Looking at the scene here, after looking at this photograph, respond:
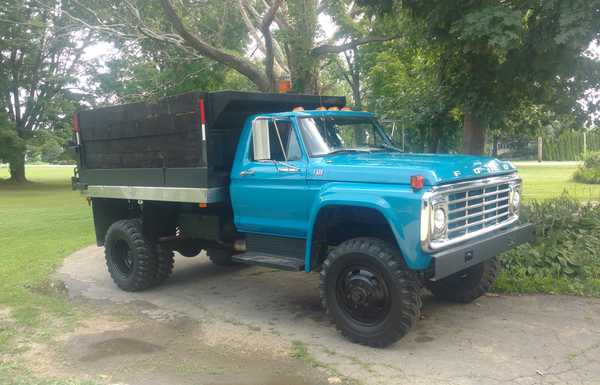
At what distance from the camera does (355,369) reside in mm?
4656

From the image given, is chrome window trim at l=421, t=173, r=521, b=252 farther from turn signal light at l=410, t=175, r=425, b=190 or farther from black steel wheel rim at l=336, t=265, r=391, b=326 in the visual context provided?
black steel wheel rim at l=336, t=265, r=391, b=326

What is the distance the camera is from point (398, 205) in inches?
188

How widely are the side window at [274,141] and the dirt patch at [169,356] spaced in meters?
1.77

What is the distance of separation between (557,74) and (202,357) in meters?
6.17

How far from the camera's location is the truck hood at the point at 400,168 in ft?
15.9

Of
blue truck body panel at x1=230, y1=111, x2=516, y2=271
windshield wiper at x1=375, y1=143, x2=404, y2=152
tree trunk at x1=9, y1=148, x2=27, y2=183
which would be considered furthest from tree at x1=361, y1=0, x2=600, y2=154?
tree trunk at x1=9, y1=148, x2=27, y2=183

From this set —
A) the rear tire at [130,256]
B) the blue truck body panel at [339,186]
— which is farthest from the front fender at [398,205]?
the rear tire at [130,256]

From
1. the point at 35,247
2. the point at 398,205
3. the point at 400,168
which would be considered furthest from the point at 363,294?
the point at 35,247

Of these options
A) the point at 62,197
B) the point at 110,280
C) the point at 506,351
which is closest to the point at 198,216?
the point at 110,280

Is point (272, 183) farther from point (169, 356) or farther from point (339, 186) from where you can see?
point (169, 356)

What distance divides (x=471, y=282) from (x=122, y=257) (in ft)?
14.9

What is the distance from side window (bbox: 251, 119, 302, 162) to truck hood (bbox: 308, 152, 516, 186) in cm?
33

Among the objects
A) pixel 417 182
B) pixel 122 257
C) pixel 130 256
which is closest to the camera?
pixel 417 182

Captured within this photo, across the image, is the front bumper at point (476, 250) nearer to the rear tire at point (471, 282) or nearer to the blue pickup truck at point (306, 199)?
the blue pickup truck at point (306, 199)
